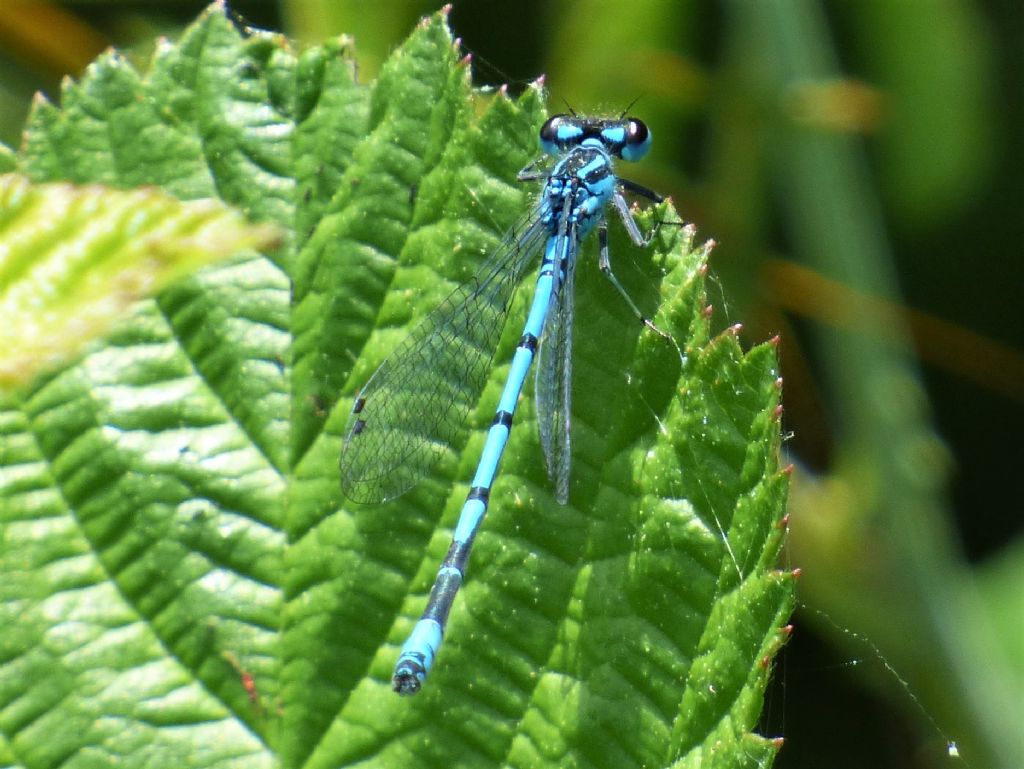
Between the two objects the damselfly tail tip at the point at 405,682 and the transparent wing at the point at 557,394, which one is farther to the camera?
the transparent wing at the point at 557,394

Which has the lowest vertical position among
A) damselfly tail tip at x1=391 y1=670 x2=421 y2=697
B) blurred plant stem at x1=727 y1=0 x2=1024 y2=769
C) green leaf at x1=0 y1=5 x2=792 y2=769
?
damselfly tail tip at x1=391 y1=670 x2=421 y2=697

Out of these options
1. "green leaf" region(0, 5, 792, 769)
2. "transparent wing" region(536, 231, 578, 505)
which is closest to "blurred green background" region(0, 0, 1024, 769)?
"transparent wing" region(536, 231, 578, 505)

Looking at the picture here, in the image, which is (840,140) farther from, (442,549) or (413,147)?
(442,549)

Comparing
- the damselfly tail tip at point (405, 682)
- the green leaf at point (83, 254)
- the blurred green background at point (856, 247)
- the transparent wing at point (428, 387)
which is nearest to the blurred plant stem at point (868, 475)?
the blurred green background at point (856, 247)

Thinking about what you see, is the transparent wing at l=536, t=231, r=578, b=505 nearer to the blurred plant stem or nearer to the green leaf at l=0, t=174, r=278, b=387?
the green leaf at l=0, t=174, r=278, b=387

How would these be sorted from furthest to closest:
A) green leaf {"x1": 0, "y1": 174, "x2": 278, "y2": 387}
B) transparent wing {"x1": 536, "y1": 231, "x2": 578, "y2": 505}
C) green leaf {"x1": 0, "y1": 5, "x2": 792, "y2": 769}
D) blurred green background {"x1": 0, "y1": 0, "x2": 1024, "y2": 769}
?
blurred green background {"x1": 0, "y1": 0, "x2": 1024, "y2": 769} → transparent wing {"x1": 536, "y1": 231, "x2": 578, "y2": 505} → green leaf {"x1": 0, "y1": 5, "x2": 792, "y2": 769} → green leaf {"x1": 0, "y1": 174, "x2": 278, "y2": 387}

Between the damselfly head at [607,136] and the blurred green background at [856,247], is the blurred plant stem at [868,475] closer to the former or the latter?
the blurred green background at [856,247]

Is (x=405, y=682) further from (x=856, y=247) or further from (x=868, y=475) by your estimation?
(x=856, y=247)
